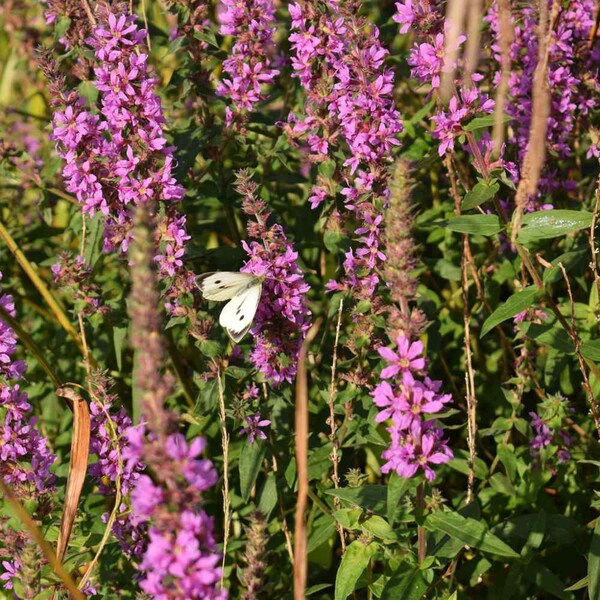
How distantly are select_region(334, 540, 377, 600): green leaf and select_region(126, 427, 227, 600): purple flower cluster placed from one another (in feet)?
4.00

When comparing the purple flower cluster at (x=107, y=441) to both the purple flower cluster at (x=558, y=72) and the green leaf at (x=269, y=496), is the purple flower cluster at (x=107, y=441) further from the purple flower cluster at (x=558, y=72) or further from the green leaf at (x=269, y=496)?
the purple flower cluster at (x=558, y=72)

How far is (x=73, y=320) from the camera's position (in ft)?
18.0

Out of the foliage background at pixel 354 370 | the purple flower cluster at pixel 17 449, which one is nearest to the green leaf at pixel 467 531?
the foliage background at pixel 354 370

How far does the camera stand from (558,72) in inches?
176

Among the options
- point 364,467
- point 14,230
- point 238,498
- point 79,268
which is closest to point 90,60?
point 79,268

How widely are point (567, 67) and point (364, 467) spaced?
2635 millimetres

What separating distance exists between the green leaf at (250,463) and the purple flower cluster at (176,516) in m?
1.79

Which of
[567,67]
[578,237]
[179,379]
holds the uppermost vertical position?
[567,67]

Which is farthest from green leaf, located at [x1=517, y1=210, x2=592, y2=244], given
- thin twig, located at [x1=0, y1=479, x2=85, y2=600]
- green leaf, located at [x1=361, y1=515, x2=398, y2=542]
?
thin twig, located at [x1=0, y1=479, x2=85, y2=600]

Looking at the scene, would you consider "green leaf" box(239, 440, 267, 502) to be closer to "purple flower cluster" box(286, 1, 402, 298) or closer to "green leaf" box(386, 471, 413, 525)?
"purple flower cluster" box(286, 1, 402, 298)

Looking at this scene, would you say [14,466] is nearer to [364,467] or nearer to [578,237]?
[364,467]

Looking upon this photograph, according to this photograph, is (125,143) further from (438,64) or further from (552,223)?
(552,223)

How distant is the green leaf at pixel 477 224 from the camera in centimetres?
369

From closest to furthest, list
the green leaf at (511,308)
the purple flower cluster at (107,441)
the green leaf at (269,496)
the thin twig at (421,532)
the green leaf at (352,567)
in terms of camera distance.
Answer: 1. the thin twig at (421,532)
2. the green leaf at (352,567)
3. the green leaf at (511,308)
4. the purple flower cluster at (107,441)
5. the green leaf at (269,496)
